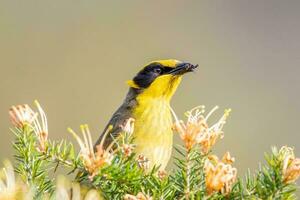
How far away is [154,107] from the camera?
3594 mm

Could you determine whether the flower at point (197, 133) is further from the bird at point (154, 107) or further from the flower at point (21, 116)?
the bird at point (154, 107)

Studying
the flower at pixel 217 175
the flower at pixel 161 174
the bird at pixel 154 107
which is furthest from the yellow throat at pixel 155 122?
the flower at pixel 217 175

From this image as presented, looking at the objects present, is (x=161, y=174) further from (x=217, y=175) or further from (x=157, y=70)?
(x=157, y=70)

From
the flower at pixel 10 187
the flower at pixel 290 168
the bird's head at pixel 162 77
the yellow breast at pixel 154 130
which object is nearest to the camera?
the flower at pixel 10 187

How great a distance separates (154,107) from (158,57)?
19.9ft

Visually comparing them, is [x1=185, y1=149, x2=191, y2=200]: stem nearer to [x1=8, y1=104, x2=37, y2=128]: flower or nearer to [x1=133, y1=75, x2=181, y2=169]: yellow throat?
[x1=8, y1=104, x2=37, y2=128]: flower

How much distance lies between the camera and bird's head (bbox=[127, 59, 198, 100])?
3646 mm

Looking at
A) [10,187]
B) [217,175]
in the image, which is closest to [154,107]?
[217,175]

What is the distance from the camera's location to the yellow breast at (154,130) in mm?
3193

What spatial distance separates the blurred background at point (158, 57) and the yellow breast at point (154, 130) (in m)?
1.96

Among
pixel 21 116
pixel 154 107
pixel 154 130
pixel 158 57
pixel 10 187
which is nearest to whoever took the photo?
pixel 10 187

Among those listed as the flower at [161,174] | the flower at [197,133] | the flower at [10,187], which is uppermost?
the flower at [197,133]

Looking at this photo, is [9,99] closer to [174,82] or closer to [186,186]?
[174,82]

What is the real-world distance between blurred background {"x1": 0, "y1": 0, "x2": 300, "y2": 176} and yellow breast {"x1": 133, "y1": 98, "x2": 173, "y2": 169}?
77.2 inches
